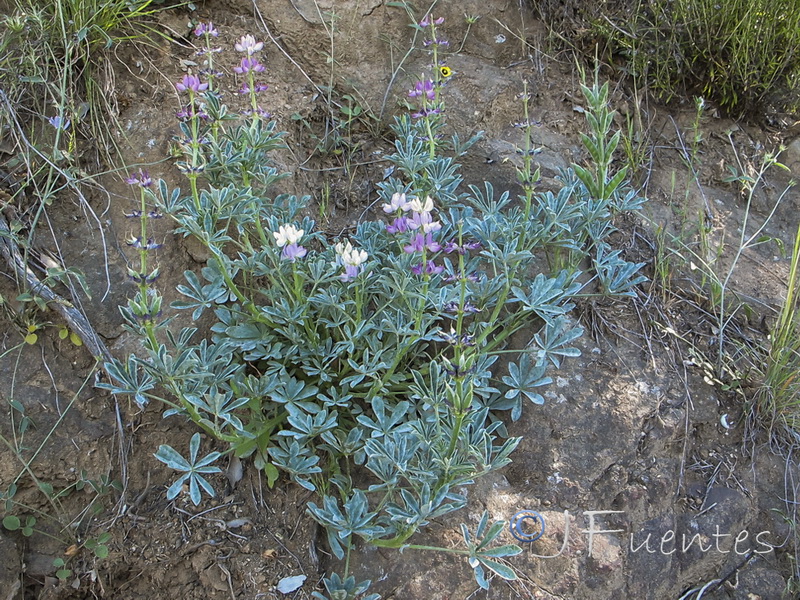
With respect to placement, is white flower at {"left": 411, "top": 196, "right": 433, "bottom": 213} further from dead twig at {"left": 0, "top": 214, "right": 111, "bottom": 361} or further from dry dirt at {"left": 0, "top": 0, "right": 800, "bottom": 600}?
dead twig at {"left": 0, "top": 214, "right": 111, "bottom": 361}

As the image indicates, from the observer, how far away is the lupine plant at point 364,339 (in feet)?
6.90

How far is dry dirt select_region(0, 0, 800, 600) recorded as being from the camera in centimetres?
229

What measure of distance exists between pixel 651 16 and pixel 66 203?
290 centimetres

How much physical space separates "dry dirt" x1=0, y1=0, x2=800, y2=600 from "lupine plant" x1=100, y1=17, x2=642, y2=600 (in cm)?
14

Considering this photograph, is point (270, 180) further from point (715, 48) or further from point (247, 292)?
point (715, 48)

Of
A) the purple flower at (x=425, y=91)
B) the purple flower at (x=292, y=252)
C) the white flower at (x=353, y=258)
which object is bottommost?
the purple flower at (x=292, y=252)

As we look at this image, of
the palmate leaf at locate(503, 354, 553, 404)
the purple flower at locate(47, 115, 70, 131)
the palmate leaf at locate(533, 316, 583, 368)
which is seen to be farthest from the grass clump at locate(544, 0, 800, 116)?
the purple flower at locate(47, 115, 70, 131)

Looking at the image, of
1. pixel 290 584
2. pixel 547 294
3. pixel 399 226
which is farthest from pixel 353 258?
pixel 290 584

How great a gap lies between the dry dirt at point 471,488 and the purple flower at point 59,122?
22 cm

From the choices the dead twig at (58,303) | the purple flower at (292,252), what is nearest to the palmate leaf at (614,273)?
the purple flower at (292,252)

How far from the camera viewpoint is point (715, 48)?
326 centimetres

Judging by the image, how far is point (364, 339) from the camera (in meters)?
2.40

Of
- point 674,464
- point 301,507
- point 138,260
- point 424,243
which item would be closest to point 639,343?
point 674,464

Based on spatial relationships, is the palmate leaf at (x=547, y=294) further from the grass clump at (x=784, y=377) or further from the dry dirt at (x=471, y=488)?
the grass clump at (x=784, y=377)
